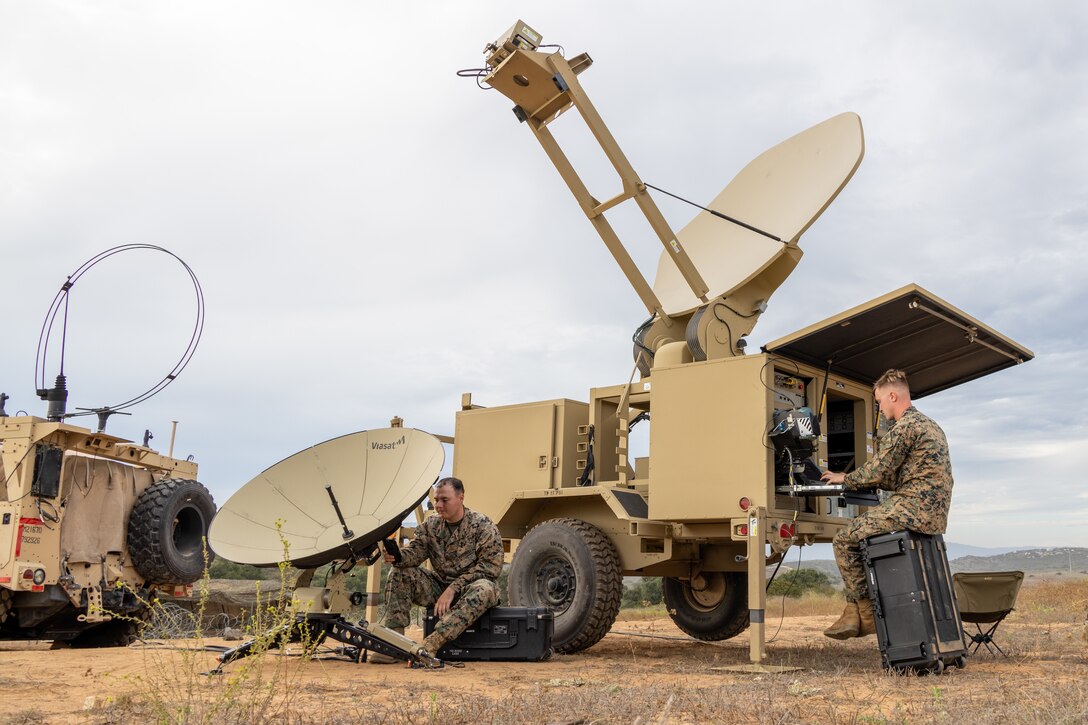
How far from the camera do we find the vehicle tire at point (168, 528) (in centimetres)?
997

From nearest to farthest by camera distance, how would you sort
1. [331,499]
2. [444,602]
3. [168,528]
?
[331,499], [444,602], [168,528]

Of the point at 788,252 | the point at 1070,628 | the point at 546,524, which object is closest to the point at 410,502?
the point at 546,524

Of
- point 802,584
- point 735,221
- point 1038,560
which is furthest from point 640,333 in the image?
point 1038,560

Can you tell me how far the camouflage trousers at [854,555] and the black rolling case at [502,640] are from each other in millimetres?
2296

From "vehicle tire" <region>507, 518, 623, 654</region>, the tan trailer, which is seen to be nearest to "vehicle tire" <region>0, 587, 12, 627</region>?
the tan trailer

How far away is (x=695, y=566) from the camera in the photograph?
9.96m

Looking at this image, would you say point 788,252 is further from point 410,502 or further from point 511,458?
point 410,502

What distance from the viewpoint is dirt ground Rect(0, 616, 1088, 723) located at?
4410mm

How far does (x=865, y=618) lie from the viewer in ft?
22.8

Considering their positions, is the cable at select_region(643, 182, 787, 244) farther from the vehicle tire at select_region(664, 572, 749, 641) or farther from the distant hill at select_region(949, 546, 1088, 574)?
the distant hill at select_region(949, 546, 1088, 574)

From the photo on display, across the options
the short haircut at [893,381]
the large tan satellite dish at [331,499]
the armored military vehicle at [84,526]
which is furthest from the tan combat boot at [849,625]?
the armored military vehicle at [84,526]

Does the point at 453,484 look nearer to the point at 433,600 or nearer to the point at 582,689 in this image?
the point at 433,600

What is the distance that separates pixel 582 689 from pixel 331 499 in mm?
2670

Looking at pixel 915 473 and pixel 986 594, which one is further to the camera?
pixel 986 594
